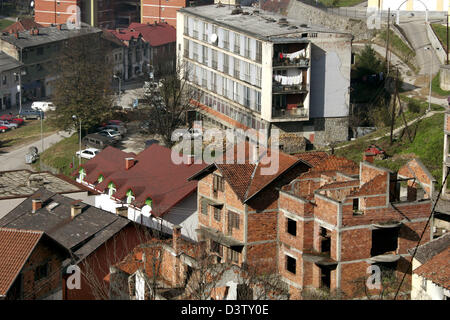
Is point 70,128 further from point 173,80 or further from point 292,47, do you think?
point 292,47

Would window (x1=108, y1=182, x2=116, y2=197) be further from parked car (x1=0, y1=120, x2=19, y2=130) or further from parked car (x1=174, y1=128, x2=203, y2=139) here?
parked car (x1=0, y1=120, x2=19, y2=130)

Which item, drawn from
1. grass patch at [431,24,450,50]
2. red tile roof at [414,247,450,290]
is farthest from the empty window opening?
grass patch at [431,24,450,50]

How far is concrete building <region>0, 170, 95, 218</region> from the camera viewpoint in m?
42.7

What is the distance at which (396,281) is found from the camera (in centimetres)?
3039

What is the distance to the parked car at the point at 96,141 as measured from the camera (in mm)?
63344

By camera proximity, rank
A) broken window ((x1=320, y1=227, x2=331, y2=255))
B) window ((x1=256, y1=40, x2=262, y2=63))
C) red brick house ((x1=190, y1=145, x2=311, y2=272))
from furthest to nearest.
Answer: window ((x1=256, y1=40, x2=262, y2=63)), red brick house ((x1=190, y1=145, x2=311, y2=272)), broken window ((x1=320, y1=227, x2=331, y2=255))

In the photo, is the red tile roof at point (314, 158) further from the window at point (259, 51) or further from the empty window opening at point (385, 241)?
the window at point (259, 51)

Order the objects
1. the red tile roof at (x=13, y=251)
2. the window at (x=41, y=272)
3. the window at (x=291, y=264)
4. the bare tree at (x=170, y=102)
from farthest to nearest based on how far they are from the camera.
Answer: the bare tree at (x=170, y=102)
the window at (x=291, y=264)
the window at (x=41, y=272)
the red tile roof at (x=13, y=251)

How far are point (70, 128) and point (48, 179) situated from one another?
64.5 ft

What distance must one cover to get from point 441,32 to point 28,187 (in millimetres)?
36379

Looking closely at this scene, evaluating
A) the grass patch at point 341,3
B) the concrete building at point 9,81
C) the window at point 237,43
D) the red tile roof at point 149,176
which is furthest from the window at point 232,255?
the grass patch at point 341,3

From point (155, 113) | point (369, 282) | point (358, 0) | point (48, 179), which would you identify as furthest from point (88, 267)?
point (358, 0)

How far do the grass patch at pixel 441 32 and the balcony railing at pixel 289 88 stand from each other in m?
13.8

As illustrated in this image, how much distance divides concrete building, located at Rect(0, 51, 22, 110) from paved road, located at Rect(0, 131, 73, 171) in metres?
13.5
